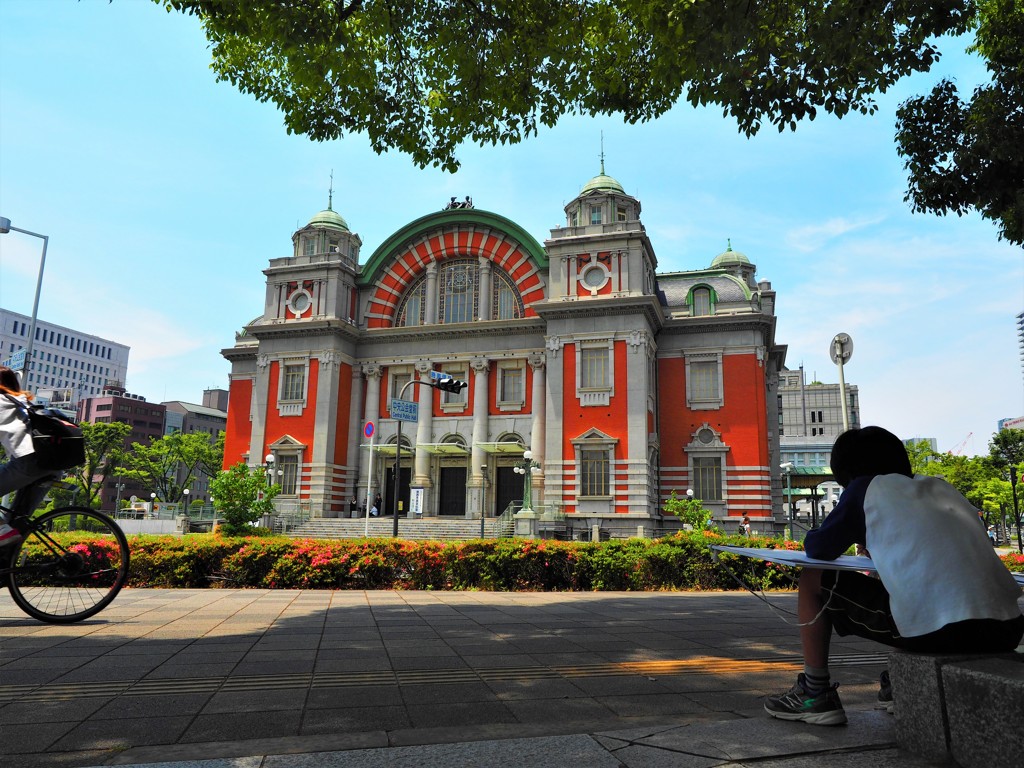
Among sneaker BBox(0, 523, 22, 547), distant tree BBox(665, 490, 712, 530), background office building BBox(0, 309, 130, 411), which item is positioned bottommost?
sneaker BBox(0, 523, 22, 547)

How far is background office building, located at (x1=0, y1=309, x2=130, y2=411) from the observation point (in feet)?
376

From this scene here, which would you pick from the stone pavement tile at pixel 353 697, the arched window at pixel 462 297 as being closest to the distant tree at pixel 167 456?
the arched window at pixel 462 297

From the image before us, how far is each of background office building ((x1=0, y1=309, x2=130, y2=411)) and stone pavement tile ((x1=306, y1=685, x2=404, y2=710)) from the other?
128838 mm

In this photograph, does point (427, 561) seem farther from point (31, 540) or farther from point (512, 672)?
point (512, 672)

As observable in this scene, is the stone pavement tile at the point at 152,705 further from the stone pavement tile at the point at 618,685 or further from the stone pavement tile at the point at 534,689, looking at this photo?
the stone pavement tile at the point at 618,685

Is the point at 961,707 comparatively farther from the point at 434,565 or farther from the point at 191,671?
the point at 434,565

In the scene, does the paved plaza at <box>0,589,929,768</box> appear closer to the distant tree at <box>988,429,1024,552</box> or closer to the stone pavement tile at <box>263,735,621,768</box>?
the stone pavement tile at <box>263,735,621,768</box>

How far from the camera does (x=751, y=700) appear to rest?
14.1 feet

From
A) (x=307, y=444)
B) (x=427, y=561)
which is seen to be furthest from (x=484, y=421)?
(x=427, y=561)

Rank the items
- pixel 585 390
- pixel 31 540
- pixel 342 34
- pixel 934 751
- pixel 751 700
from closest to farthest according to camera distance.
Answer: pixel 934 751
pixel 751 700
pixel 31 540
pixel 342 34
pixel 585 390

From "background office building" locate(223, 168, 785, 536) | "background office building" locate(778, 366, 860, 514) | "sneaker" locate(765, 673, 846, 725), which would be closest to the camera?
"sneaker" locate(765, 673, 846, 725)

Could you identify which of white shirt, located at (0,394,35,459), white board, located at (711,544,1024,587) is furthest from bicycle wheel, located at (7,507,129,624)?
white board, located at (711,544,1024,587)

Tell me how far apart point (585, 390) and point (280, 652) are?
26.9 m

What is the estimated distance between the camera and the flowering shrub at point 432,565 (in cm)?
1189
